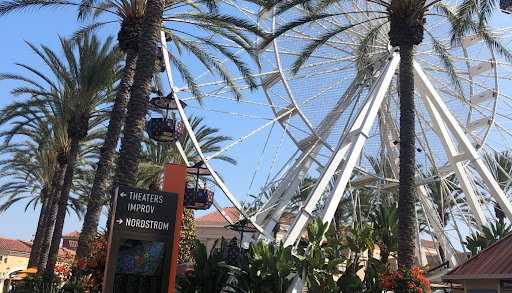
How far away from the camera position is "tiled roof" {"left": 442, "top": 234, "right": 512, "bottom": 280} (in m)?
11.4

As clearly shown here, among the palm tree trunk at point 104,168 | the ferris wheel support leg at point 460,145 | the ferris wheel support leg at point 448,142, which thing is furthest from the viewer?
the ferris wheel support leg at point 448,142

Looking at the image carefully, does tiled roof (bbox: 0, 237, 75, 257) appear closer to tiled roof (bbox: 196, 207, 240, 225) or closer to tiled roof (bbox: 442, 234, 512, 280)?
tiled roof (bbox: 196, 207, 240, 225)

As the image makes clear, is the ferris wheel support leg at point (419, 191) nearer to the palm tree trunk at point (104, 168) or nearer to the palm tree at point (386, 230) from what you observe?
the palm tree at point (386, 230)

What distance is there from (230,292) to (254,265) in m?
1.20

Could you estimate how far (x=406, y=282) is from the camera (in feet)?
42.8

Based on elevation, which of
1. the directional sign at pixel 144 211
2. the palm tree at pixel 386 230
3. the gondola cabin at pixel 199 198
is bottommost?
the directional sign at pixel 144 211

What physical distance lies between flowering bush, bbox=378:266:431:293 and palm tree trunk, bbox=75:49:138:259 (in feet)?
25.2

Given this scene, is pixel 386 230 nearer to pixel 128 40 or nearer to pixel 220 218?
pixel 128 40

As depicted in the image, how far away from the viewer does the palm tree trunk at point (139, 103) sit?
1269 centimetres

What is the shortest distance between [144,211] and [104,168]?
20.2ft

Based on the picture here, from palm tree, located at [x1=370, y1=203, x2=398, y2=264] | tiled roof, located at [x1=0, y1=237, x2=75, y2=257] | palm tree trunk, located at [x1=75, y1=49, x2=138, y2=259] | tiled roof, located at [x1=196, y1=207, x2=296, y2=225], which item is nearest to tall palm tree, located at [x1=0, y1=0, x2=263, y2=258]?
palm tree trunk, located at [x1=75, y1=49, x2=138, y2=259]

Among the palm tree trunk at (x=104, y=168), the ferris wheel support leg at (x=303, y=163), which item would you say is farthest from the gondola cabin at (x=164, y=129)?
the ferris wheel support leg at (x=303, y=163)

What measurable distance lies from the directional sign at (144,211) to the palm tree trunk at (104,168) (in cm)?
533

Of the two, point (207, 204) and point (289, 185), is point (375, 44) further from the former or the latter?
point (207, 204)
